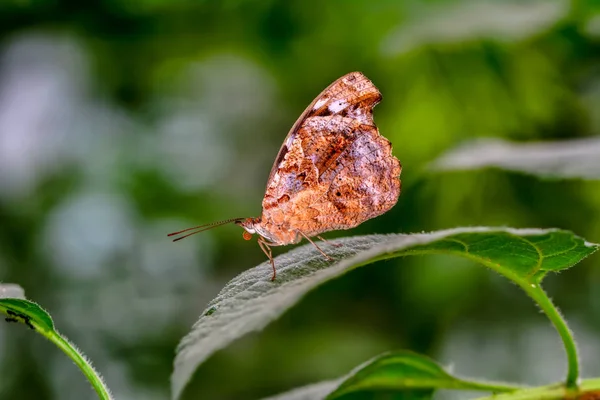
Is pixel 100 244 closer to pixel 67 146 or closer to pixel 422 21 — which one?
pixel 67 146

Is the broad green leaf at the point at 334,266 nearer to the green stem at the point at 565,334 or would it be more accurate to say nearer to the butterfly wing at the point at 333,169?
the green stem at the point at 565,334

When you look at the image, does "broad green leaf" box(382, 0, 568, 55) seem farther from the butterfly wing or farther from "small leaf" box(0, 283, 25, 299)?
"small leaf" box(0, 283, 25, 299)

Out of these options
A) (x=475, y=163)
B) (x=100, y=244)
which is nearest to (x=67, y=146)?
(x=100, y=244)

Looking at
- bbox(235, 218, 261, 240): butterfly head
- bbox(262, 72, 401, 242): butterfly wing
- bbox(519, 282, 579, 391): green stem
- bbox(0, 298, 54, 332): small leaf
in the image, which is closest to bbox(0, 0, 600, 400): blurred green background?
bbox(262, 72, 401, 242): butterfly wing

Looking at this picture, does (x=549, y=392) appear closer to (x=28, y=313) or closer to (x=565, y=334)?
(x=565, y=334)

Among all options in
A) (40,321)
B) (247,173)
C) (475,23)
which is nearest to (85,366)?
(40,321)

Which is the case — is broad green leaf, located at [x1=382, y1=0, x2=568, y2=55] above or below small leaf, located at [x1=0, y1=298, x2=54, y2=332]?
above

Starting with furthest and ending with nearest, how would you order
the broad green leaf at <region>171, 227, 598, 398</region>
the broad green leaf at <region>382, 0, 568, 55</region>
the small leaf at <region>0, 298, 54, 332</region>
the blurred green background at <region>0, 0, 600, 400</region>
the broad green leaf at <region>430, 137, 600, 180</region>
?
1. the blurred green background at <region>0, 0, 600, 400</region>
2. the broad green leaf at <region>382, 0, 568, 55</region>
3. the broad green leaf at <region>430, 137, 600, 180</region>
4. the small leaf at <region>0, 298, 54, 332</region>
5. the broad green leaf at <region>171, 227, 598, 398</region>
